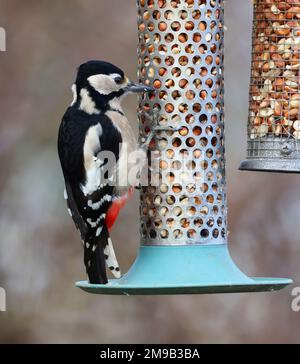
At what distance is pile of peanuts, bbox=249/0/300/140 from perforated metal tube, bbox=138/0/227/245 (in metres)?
0.43

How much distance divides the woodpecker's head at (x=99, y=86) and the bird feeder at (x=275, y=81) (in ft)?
2.46

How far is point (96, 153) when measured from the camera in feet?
22.3

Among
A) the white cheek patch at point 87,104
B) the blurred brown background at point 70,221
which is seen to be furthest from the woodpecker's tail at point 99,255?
the blurred brown background at point 70,221

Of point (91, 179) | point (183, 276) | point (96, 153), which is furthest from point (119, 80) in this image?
point (183, 276)

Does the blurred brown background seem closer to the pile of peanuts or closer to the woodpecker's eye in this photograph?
the pile of peanuts

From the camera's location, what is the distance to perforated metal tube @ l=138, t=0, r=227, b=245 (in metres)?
6.65

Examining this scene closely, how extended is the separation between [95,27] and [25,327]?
2.22m

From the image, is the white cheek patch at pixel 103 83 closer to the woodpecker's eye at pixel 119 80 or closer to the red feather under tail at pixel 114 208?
the woodpecker's eye at pixel 119 80

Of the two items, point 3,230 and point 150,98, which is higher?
point 150,98

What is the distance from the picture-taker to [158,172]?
6730 millimetres

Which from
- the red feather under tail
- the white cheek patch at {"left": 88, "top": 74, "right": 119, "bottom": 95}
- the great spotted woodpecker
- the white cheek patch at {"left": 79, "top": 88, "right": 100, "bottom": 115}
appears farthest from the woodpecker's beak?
the red feather under tail

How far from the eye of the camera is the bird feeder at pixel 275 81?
703 cm

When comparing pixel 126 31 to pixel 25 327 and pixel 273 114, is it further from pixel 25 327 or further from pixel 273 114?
pixel 273 114

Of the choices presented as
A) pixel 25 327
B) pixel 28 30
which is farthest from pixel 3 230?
pixel 28 30
